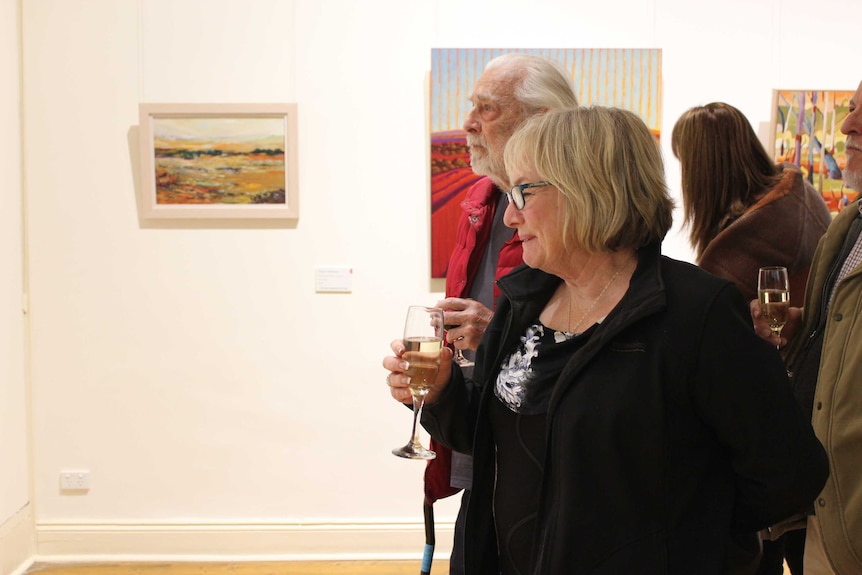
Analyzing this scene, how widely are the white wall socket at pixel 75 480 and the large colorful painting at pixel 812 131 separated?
147 inches

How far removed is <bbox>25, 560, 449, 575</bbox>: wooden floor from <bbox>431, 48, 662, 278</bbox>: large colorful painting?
1.62m

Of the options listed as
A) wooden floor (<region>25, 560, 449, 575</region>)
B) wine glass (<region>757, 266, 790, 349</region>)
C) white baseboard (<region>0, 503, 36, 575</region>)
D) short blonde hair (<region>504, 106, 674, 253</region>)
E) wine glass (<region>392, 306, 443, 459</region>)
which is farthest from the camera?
wooden floor (<region>25, 560, 449, 575</region>)

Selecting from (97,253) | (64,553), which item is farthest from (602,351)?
(64,553)

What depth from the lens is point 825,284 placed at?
2133 millimetres

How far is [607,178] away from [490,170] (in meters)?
0.94

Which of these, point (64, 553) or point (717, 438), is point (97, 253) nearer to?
point (64, 553)

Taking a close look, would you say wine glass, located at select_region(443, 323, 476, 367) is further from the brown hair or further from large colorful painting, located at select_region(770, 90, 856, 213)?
large colorful painting, located at select_region(770, 90, 856, 213)

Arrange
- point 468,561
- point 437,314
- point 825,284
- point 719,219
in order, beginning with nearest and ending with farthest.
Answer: point 468,561 → point 437,314 → point 825,284 → point 719,219

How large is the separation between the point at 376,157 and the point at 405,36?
0.60m

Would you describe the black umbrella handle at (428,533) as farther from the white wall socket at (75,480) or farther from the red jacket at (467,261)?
the white wall socket at (75,480)

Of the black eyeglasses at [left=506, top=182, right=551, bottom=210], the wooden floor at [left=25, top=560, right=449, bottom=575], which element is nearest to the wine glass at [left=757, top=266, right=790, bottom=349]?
the black eyeglasses at [left=506, top=182, right=551, bottom=210]

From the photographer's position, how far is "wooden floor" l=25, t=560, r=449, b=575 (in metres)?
4.05

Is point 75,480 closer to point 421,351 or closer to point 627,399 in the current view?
point 421,351

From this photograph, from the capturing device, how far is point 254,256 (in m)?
4.20
